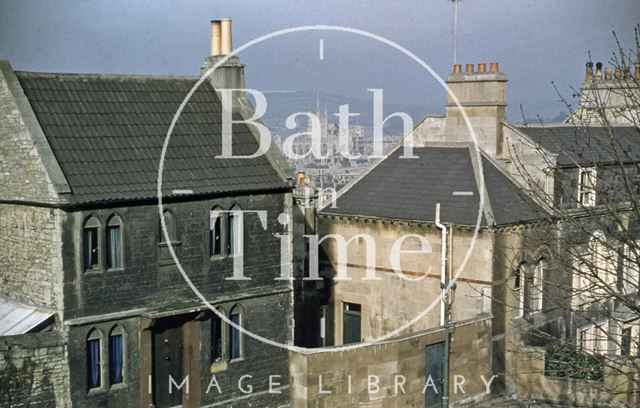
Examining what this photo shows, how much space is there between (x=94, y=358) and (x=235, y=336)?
3.95 metres

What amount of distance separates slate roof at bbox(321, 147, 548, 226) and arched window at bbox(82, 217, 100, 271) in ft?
36.4

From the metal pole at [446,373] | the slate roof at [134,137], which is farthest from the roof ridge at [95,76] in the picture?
the metal pole at [446,373]

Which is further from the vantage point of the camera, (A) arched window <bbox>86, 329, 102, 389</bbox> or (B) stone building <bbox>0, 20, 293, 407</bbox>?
(A) arched window <bbox>86, 329, 102, 389</bbox>

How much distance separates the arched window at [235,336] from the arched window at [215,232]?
5.16 ft

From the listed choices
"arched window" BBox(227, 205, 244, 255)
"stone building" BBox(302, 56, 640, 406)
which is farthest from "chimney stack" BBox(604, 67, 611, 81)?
"arched window" BBox(227, 205, 244, 255)

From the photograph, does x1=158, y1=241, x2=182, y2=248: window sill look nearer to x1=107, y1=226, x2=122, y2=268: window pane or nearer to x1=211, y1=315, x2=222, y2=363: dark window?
x1=107, y1=226, x2=122, y2=268: window pane

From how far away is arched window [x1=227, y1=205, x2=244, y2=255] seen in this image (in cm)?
2273

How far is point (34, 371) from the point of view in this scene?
62.6 ft

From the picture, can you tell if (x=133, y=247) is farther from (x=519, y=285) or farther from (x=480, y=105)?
(x=480, y=105)

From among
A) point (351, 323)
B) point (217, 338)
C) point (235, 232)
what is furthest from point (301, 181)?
Answer: point (217, 338)

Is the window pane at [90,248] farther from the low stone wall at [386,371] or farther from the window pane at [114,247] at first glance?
the low stone wall at [386,371]

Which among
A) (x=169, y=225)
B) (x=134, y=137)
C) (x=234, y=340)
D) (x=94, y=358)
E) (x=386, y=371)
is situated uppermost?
(x=134, y=137)

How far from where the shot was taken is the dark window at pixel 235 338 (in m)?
22.7

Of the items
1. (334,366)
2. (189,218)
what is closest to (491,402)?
(334,366)
